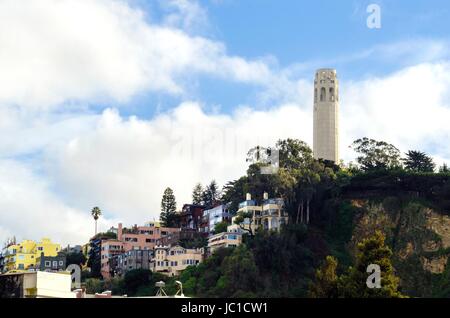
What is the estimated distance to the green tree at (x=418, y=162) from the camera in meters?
128

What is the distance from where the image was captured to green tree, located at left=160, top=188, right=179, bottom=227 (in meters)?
143

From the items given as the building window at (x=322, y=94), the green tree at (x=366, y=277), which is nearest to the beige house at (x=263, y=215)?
the building window at (x=322, y=94)

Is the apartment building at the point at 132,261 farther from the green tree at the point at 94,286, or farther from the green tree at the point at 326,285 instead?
the green tree at the point at 326,285

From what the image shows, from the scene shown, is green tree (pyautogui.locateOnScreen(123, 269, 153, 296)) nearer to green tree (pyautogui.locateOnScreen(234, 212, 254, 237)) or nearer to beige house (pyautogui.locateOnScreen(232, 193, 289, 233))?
beige house (pyautogui.locateOnScreen(232, 193, 289, 233))

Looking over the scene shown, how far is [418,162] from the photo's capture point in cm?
12800

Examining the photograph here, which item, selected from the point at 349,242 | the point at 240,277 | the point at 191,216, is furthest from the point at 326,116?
the point at 240,277

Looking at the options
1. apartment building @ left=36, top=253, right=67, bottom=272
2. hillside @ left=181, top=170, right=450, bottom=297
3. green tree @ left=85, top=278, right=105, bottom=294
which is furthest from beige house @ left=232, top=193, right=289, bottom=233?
apartment building @ left=36, top=253, right=67, bottom=272

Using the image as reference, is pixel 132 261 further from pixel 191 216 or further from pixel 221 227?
pixel 191 216

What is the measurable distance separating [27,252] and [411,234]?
226ft

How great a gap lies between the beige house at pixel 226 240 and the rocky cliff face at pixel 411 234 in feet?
43.3

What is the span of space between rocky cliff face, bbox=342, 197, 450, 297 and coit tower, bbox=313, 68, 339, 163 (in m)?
25.2

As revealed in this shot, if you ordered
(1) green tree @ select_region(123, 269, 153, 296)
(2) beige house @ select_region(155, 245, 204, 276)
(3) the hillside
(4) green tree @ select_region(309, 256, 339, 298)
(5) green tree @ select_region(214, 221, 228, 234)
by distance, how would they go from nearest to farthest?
(4) green tree @ select_region(309, 256, 339, 298) < (3) the hillside < (1) green tree @ select_region(123, 269, 153, 296) < (2) beige house @ select_region(155, 245, 204, 276) < (5) green tree @ select_region(214, 221, 228, 234)
